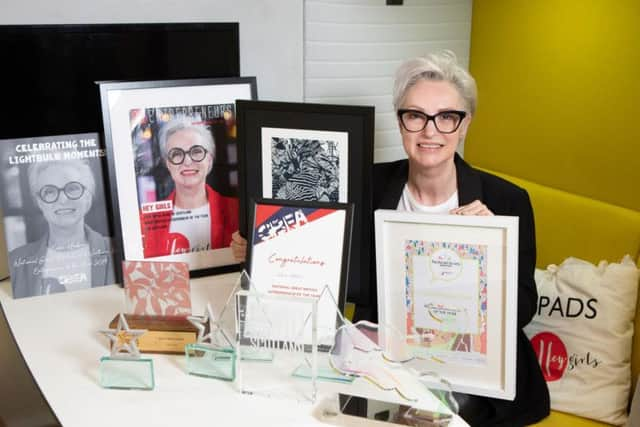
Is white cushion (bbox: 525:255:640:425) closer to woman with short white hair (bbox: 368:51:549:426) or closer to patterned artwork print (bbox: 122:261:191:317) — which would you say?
woman with short white hair (bbox: 368:51:549:426)

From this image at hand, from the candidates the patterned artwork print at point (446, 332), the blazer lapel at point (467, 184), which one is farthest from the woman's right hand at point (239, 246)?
the blazer lapel at point (467, 184)

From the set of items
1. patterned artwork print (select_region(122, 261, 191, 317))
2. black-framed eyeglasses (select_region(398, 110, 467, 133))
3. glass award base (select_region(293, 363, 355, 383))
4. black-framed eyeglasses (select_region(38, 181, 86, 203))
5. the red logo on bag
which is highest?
black-framed eyeglasses (select_region(398, 110, 467, 133))

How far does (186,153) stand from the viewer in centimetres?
205

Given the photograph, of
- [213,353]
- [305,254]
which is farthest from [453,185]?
[213,353]

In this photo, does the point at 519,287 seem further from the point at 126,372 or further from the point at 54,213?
the point at 54,213

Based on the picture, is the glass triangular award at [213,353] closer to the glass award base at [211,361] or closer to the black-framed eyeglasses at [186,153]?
the glass award base at [211,361]

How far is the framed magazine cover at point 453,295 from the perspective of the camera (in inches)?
64.7

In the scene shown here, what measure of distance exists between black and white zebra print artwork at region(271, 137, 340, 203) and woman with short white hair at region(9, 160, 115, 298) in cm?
52

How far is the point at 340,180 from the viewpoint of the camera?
6.16ft

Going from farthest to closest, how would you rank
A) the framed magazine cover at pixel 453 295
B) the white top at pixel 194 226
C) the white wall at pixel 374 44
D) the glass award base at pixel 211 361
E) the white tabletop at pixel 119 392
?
the white wall at pixel 374 44 → the white top at pixel 194 226 → the framed magazine cover at pixel 453 295 → the glass award base at pixel 211 361 → the white tabletop at pixel 119 392

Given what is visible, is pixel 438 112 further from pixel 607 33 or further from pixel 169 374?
pixel 169 374

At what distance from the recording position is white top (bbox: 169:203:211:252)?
2080mm

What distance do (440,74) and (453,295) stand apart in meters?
0.58

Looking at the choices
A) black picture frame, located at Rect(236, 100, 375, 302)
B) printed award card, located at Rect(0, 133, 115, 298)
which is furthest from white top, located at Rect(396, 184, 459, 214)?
printed award card, located at Rect(0, 133, 115, 298)
